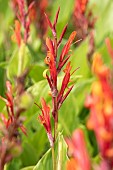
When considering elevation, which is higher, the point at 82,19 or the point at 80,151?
the point at 82,19

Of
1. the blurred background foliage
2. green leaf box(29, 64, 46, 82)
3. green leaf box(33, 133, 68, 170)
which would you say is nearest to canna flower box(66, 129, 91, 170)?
green leaf box(33, 133, 68, 170)

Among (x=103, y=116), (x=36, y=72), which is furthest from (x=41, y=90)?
(x=103, y=116)

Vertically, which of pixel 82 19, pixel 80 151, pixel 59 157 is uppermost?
pixel 82 19

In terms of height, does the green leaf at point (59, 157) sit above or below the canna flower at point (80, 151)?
below

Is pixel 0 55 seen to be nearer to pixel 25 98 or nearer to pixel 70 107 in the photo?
pixel 70 107

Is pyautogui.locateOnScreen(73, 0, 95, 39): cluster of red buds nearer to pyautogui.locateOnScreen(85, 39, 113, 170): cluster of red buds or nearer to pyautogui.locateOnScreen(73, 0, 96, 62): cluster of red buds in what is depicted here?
pyautogui.locateOnScreen(73, 0, 96, 62): cluster of red buds

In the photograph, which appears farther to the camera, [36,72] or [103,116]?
[36,72]

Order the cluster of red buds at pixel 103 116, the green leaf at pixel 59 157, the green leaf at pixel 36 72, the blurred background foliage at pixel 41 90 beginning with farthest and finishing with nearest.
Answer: the green leaf at pixel 36 72, the blurred background foliage at pixel 41 90, the green leaf at pixel 59 157, the cluster of red buds at pixel 103 116

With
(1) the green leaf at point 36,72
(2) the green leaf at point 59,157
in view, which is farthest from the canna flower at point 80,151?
(1) the green leaf at point 36,72

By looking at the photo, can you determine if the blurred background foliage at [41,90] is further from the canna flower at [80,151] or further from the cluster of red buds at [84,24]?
the canna flower at [80,151]

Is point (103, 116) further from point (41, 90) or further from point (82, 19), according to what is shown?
point (82, 19)

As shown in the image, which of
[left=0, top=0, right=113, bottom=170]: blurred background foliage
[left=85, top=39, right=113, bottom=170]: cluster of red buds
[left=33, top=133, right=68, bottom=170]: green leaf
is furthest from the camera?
[left=0, top=0, right=113, bottom=170]: blurred background foliage

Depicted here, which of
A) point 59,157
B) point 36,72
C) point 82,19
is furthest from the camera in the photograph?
point 82,19
